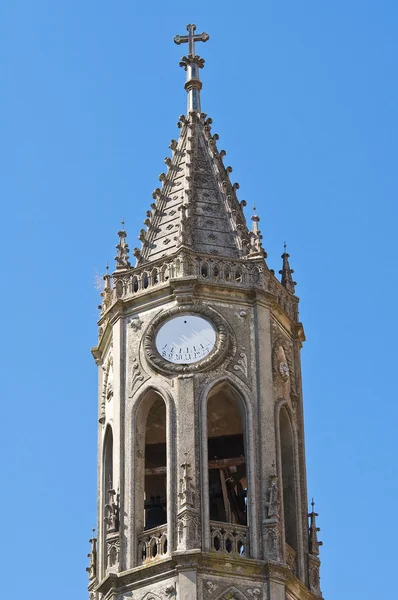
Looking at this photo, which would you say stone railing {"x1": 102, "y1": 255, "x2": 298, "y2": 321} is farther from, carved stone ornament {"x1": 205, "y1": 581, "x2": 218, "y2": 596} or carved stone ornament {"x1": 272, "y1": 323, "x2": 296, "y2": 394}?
carved stone ornament {"x1": 205, "y1": 581, "x2": 218, "y2": 596}

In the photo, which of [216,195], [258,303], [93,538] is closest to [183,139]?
[216,195]

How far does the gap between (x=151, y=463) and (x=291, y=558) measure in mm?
4593

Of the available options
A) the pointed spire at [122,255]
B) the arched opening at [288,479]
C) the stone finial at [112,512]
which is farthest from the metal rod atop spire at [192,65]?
the stone finial at [112,512]

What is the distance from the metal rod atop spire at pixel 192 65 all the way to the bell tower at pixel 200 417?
299cm

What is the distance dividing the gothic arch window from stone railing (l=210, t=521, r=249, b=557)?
177cm

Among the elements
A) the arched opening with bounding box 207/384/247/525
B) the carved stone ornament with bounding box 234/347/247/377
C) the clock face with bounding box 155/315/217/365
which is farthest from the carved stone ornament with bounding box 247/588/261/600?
the clock face with bounding box 155/315/217/365

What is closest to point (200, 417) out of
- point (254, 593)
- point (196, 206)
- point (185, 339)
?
point (185, 339)

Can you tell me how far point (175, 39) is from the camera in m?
57.1

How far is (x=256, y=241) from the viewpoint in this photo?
51.6 meters

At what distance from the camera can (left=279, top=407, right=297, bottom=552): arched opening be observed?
48.7 m

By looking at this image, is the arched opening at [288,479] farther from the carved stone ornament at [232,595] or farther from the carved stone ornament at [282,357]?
the carved stone ornament at [232,595]

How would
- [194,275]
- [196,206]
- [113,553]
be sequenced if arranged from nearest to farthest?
[113,553] < [194,275] < [196,206]

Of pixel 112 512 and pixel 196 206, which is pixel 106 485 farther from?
pixel 196 206

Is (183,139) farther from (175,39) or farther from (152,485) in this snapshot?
(152,485)
